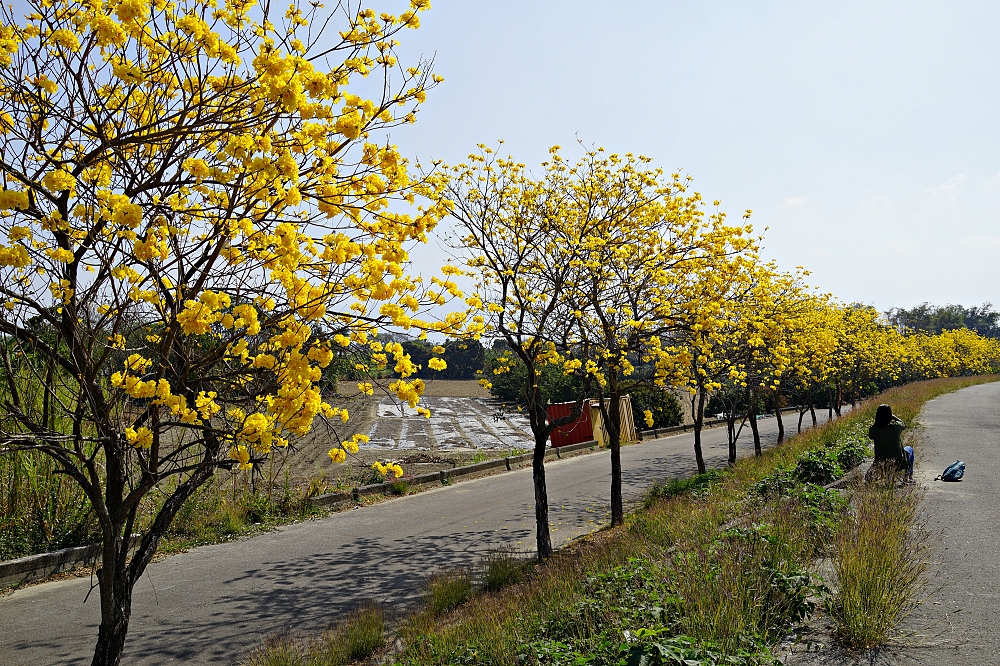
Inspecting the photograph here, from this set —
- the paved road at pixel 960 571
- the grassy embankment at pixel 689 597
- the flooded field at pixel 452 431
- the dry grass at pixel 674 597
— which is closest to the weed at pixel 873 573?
the grassy embankment at pixel 689 597

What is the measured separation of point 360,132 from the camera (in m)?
3.42

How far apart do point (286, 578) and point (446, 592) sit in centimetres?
254

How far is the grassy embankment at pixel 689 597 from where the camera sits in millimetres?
3850

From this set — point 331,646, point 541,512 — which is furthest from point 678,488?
point 331,646

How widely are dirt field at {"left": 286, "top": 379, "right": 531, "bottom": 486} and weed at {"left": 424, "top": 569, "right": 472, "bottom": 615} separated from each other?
2.00 m

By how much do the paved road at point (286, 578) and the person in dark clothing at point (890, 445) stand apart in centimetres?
438

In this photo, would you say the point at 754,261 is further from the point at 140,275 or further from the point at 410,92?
the point at 140,275

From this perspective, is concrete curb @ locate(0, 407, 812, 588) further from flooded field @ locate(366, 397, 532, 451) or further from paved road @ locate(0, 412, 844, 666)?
flooded field @ locate(366, 397, 532, 451)

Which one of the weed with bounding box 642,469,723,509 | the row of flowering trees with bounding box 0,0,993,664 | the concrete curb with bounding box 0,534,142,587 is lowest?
the weed with bounding box 642,469,723,509

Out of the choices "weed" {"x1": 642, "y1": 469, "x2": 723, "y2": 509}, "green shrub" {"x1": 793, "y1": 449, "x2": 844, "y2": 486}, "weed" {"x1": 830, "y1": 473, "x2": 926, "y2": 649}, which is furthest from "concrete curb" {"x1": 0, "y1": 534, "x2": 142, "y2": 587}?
"green shrub" {"x1": 793, "y1": 449, "x2": 844, "y2": 486}

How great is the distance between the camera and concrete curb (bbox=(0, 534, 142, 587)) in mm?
7699

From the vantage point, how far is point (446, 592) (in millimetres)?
6621

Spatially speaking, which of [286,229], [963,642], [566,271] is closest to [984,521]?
→ [963,642]

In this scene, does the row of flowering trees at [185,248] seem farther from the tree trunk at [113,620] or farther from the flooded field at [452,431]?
the flooded field at [452,431]
